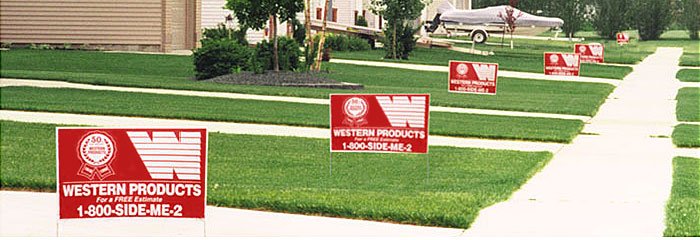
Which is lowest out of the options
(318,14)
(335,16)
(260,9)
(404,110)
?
(404,110)

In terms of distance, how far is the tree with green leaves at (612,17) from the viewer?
90.8 m

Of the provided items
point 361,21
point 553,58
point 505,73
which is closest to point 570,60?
point 553,58

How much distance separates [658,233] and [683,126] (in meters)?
13.1

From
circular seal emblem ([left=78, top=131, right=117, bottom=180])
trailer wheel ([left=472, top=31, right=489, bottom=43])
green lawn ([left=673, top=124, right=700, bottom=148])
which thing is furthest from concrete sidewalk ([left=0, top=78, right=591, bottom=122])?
trailer wheel ([left=472, top=31, right=489, bottom=43])

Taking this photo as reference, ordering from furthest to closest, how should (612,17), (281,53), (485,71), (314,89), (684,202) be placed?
(612,17) → (281,53) → (314,89) → (485,71) → (684,202)

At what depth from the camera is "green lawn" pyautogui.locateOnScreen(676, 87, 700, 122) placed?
26188 millimetres

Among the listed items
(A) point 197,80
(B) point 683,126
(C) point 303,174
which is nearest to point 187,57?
(A) point 197,80

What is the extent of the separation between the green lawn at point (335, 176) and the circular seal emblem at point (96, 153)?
8.45 feet

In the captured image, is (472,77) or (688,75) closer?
(472,77)

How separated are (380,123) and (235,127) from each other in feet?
23.3

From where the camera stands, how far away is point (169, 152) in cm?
961

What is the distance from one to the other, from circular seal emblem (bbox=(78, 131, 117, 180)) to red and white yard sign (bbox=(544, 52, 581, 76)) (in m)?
26.3

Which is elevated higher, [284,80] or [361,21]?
[361,21]

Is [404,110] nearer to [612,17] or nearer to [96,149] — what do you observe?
[96,149]
